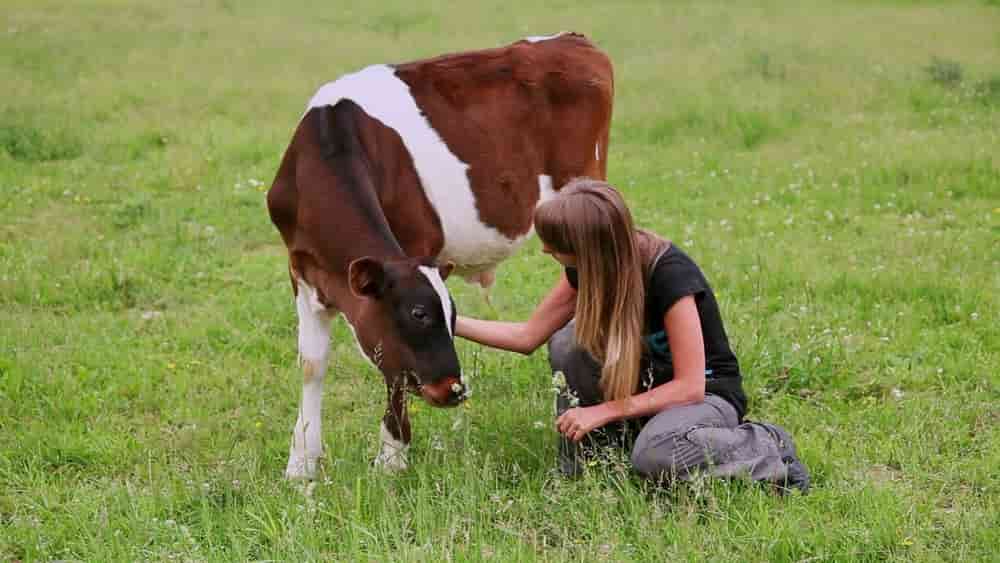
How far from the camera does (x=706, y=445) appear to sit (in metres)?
4.29

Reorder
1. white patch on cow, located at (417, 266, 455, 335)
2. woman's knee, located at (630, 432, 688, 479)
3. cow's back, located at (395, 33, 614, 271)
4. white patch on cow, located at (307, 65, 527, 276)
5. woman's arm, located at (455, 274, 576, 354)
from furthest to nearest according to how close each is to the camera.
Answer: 1. cow's back, located at (395, 33, 614, 271)
2. white patch on cow, located at (307, 65, 527, 276)
3. woman's arm, located at (455, 274, 576, 354)
4. white patch on cow, located at (417, 266, 455, 335)
5. woman's knee, located at (630, 432, 688, 479)

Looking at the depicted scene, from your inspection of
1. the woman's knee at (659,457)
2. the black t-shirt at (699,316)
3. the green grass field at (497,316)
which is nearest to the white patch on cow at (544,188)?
the green grass field at (497,316)

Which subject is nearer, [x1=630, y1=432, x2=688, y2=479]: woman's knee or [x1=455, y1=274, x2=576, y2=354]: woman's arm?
[x1=630, y1=432, x2=688, y2=479]: woman's knee

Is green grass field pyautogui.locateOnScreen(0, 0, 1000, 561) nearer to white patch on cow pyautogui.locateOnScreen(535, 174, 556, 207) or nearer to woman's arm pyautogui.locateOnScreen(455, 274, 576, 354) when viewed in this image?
woman's arm pyautogui.locateOnScreen(455, 274, 576, 354)

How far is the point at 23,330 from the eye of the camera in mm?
6531

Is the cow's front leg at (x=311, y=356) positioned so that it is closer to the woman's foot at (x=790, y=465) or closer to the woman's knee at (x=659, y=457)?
the woman's knee at (x=659, y=457)

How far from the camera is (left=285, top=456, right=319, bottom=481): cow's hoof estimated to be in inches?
189

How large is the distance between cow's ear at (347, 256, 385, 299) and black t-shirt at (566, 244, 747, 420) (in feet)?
2.44

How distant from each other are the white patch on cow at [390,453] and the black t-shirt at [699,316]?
1002mm

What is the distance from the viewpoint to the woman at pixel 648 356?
430cm

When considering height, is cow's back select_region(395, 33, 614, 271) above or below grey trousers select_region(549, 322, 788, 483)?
above

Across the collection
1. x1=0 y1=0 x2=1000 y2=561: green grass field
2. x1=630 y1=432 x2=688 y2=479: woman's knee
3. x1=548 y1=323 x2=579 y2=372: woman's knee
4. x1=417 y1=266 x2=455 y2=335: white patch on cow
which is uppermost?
x1=417 y1=266 x2=455 y2=335: white patch on cow

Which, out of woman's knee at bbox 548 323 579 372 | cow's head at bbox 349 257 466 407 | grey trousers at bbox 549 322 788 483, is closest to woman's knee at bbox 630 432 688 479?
grey trousers at bbox 549 322 788 483

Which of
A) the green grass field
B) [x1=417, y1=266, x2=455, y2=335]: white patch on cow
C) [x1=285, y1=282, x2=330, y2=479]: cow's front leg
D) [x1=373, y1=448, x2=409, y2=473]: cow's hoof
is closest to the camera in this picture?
the green grass field
